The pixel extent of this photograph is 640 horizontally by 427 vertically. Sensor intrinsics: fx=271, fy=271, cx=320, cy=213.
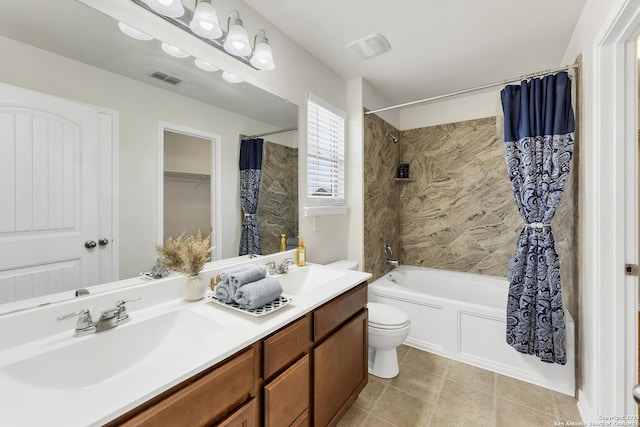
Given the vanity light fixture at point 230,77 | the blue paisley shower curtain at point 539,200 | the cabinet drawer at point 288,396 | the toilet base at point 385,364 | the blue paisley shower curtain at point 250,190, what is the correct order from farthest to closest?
the toilet base at point 385,364
the blue paisley shower curtain at point 539,200
the blue paisley shower curtain at point 250,190
the vanity light fixture at point 230,77
the cabinet drawer at point 288,396

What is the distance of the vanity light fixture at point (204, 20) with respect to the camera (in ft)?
4.13

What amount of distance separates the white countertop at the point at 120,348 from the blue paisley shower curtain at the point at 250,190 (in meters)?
0.49

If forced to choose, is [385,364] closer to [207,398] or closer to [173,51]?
[207,398]

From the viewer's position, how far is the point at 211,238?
1499 mm

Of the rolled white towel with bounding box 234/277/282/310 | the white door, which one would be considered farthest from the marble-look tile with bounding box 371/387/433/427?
the white door

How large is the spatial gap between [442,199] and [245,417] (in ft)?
9.88

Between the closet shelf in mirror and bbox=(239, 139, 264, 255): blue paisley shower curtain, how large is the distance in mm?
233

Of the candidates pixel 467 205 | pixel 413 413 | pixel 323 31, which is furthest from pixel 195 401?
pixel 467 205

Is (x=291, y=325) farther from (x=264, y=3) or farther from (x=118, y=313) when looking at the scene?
(x=264, y=3)

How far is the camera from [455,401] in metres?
1.79

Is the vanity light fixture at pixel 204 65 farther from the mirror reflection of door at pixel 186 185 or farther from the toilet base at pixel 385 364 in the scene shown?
the toilet base at pixel 385 364

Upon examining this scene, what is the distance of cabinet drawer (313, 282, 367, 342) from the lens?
1294 millimetres

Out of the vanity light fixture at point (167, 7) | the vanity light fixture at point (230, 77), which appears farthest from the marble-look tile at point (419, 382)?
the vanity light fixture at point (167, 7)

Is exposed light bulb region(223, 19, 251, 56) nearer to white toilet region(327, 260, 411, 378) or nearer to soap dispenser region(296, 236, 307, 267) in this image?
soap dispenser region(296, 236, 307, 267)
